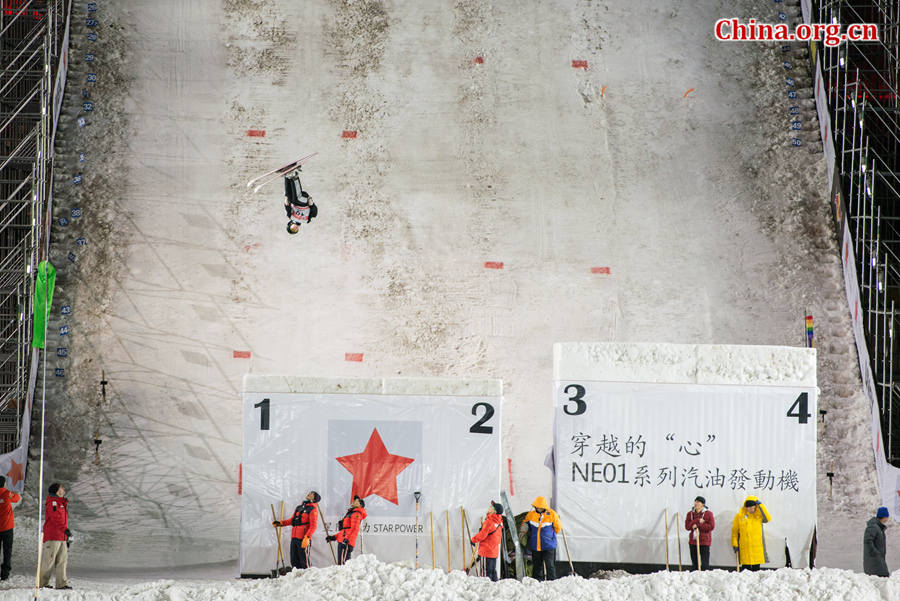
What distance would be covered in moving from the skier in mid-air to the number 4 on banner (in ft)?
26.6

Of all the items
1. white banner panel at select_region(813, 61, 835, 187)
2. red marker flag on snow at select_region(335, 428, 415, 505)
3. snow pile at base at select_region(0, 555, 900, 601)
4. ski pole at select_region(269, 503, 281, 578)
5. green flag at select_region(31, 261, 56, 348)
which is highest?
white banner panel at select_region(813, 61, 835, 187)

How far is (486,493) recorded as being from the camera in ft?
34.6

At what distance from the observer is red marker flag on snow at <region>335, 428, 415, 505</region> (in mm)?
10508

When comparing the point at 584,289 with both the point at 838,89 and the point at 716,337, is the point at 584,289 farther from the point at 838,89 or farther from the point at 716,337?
the point at 838,89

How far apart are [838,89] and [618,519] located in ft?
30.9

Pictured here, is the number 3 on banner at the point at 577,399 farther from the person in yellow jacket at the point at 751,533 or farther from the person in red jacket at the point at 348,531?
the person in red jacket at the point at 348,531

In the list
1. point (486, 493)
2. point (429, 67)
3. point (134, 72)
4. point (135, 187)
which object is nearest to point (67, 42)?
point (134, 72)

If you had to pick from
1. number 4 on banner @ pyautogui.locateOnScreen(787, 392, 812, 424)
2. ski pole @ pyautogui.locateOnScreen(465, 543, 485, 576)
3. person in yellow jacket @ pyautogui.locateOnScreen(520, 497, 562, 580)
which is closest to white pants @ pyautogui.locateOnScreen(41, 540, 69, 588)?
ski pole @ pyautogui.locateOnScreen(465, 543, 485, 576)

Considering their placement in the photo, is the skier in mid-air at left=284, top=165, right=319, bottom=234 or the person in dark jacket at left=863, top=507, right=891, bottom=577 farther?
the skier in mid-air at left=284, top=165, right=319, bottom=234

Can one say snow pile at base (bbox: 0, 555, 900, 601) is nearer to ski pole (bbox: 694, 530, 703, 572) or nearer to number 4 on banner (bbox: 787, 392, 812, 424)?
ski pole (bbox: 694, 530, 703, 572)

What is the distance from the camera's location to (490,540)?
10164 mm

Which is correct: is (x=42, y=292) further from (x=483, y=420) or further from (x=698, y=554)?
(x=698, y=554)

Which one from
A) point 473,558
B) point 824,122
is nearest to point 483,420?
point 473,558

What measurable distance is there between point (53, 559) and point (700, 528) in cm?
678
